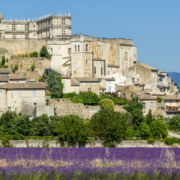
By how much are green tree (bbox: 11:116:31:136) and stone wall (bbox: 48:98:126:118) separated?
27.1ft

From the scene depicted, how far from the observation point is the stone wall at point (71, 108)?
5578 cm

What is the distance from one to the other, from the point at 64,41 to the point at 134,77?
11067mm

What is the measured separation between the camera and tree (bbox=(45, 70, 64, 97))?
2366 inches

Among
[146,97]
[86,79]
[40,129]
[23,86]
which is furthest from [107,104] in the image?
[40,129]

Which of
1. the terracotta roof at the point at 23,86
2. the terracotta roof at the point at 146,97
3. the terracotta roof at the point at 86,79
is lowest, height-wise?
the terracotta roof at the point at 146,97

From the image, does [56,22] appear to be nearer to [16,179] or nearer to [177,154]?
[177,154]

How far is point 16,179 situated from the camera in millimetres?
23141

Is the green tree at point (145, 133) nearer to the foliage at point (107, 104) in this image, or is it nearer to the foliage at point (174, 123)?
the foliage at point (174, 123)

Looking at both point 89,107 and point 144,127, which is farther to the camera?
point 89,107

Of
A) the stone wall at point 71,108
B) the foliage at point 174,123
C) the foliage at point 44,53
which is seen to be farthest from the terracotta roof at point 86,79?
the foliage at point 174,123

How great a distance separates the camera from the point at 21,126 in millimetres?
46906

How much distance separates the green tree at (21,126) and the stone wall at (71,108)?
8.27m

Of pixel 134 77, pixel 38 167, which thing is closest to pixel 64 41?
pixel 134 77

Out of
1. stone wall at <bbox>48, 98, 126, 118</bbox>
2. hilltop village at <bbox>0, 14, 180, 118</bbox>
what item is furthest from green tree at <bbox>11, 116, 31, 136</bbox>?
stone wall at <bbox>48, 98, 126, 118</bbox>
